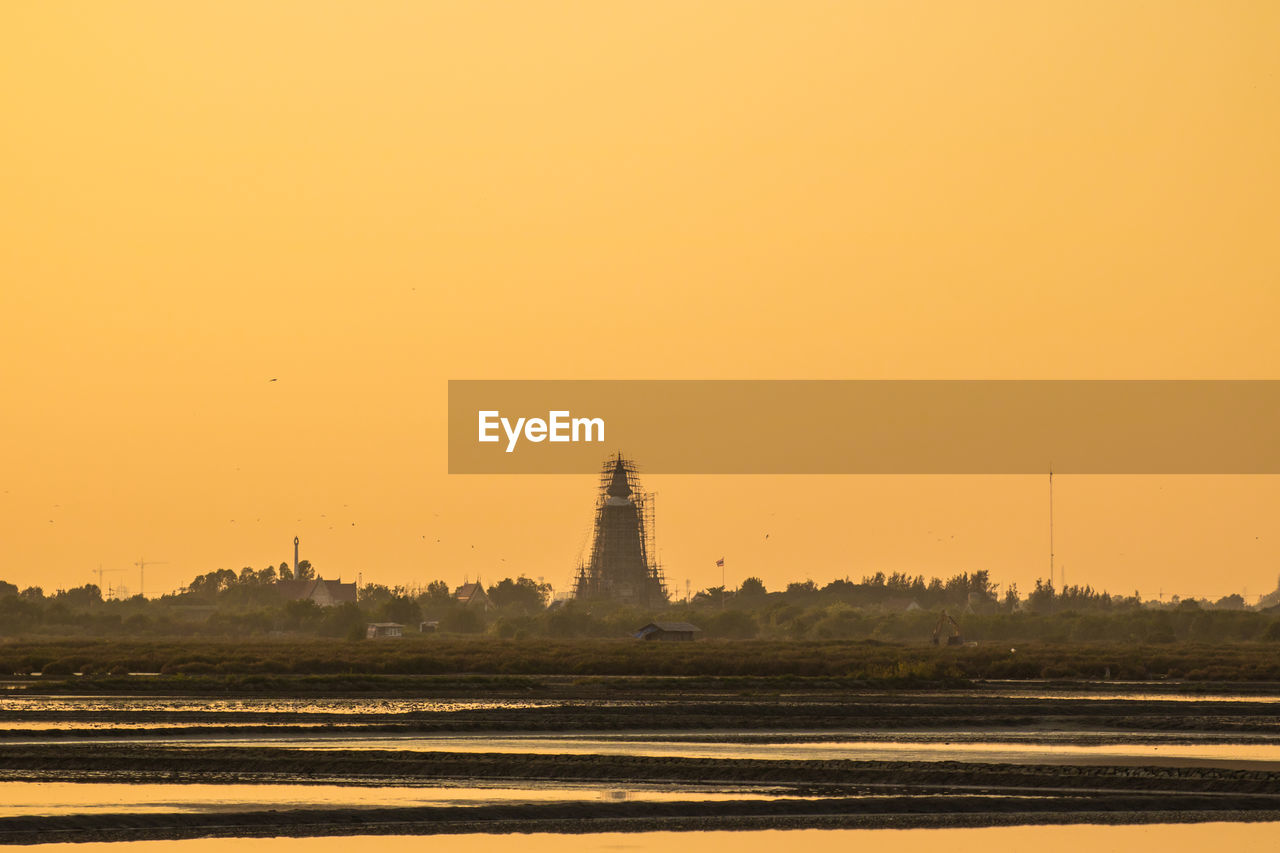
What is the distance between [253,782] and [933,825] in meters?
12.0

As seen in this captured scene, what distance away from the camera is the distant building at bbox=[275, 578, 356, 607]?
182 meters

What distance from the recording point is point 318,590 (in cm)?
18238

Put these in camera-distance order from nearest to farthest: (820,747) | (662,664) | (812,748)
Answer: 1. (812,748)
2. (820,747)
3. (662,664)

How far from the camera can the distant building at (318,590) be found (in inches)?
7165

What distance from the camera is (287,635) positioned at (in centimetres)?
14412

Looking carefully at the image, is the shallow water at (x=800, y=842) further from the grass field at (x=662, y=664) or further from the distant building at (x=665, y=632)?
the distant building at (x=665, y=632)

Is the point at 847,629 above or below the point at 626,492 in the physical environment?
below

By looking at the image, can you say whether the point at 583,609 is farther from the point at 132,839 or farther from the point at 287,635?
the point at 132,839

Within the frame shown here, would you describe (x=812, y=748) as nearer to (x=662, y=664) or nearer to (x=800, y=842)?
(x=800, y=842)

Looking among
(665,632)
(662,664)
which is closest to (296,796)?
(662,664)

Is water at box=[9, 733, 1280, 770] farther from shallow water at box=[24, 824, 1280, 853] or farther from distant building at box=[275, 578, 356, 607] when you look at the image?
distant building at box=[275, 578, 356, 607]

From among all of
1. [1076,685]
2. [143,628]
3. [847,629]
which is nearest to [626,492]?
[847,629]

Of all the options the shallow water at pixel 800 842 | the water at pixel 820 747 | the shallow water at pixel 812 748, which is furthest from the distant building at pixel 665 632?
the shallow water at pixel 800 842

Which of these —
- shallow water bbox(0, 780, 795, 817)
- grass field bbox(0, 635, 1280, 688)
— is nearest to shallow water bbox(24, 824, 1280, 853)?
shallow water bbox(0, 780, 795, 817)
